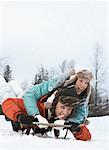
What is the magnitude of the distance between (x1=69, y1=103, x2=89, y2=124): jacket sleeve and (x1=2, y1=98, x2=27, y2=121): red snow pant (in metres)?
0.19

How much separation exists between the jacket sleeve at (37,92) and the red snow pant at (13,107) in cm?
2

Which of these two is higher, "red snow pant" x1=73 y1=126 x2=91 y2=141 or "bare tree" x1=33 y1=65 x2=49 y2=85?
"bare tree" x1=33 y1=65 x2=49 y2=85

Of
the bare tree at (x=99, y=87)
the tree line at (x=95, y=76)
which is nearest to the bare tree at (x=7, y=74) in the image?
the tree line at (x=95, y=76)

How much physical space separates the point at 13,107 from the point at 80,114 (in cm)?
26

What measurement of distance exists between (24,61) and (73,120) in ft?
0.96

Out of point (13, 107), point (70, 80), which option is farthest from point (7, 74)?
point (70, 80)

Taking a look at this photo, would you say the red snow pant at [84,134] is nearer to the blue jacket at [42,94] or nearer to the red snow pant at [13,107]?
the blue jacket at [42,94]

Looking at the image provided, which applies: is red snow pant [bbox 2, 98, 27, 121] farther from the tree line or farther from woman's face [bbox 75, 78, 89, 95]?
woman's face [bbox 75, 78, 89, 95]

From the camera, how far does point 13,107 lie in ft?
4.42

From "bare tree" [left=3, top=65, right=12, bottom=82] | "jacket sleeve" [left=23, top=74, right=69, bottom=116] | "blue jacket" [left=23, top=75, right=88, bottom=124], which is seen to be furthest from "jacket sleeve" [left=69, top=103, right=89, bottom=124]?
"bare tree" [left=3, top=65, right=12, bottom=82]

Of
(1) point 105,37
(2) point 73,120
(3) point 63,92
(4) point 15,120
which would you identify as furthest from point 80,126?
(1) point 105,37

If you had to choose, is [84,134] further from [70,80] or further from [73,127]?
[70,80]

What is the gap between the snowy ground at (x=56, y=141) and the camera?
1.32 m

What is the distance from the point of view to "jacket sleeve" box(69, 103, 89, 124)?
1.34 m
